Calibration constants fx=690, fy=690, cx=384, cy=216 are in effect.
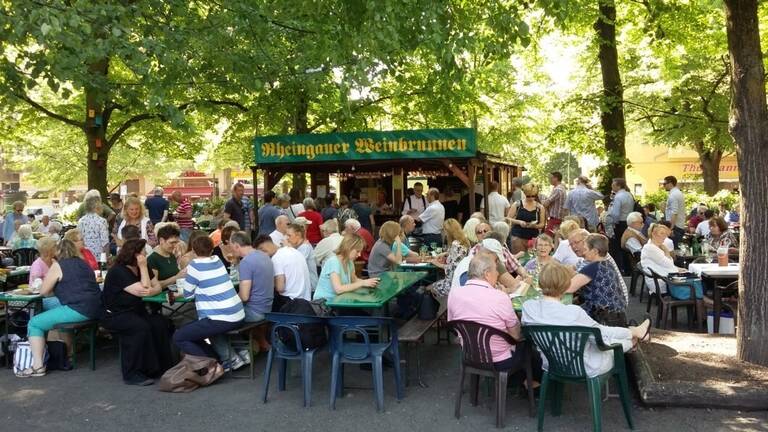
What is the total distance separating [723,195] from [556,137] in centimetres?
827

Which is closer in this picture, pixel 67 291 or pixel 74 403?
pixel 74 403

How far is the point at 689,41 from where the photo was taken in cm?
1700

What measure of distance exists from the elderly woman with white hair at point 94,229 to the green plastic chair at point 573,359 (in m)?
6.85

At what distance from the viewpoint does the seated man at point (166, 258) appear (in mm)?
7430

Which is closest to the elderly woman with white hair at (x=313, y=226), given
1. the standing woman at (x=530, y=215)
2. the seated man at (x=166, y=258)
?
the standing woman at (x=530, y=215)

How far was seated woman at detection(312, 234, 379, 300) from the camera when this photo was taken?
253 inches

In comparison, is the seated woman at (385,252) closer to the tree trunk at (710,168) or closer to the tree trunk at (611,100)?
the tree trunk at (611,100)

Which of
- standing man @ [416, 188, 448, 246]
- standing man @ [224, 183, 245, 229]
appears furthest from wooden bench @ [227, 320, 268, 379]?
standing man @ [224, 183, 245, 229]

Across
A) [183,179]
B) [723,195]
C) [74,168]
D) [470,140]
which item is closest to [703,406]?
[470,140]

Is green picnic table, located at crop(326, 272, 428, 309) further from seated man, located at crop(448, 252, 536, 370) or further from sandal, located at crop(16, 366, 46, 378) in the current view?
sandal, located at crop(16, 366, 46, 378)

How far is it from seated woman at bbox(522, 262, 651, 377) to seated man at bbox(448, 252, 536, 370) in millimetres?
143

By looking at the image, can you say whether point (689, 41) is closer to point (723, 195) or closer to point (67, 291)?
point (723, 195)

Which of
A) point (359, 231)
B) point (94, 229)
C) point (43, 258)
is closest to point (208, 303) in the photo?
point (43, 258)

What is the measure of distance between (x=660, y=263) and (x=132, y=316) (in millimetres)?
5966
